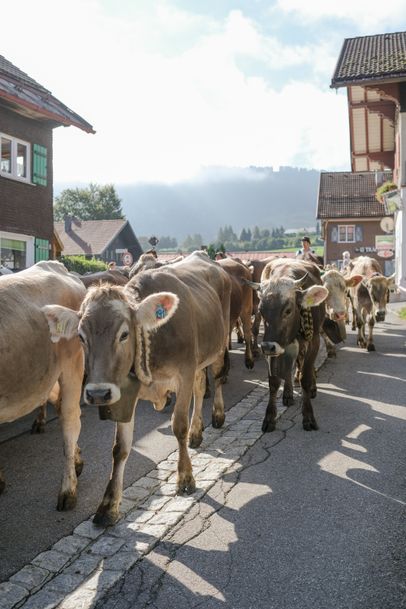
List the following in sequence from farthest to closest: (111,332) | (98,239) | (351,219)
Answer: (98,239), (351,219), (111,332)

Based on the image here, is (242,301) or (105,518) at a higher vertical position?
(242,301)

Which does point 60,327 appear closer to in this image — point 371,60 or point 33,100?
point 33,100

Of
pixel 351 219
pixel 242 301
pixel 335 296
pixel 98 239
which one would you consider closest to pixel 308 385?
pixel 335 296

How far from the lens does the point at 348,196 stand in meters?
51.9

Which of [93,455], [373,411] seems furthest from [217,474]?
[373,411]

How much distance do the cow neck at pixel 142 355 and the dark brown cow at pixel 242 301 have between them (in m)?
5.50

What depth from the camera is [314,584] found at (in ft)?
11.3

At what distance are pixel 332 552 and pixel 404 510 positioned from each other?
2.98 feet

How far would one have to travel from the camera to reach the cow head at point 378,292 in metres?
12.7

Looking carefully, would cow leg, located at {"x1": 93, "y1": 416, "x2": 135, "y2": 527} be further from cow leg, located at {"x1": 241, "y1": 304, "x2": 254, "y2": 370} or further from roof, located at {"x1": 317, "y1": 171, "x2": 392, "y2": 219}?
roof, located at {"x1": 317, "y1": 171, "x2": 392, "y2": 219}

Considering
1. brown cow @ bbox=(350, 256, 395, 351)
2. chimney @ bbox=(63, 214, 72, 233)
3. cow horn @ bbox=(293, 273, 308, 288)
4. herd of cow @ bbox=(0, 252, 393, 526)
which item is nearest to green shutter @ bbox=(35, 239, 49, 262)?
brown cow @ bbox=(350, 256, 395, 351)

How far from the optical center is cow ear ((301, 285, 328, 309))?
6344 millimetres

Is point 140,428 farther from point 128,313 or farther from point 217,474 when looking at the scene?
point 128,313

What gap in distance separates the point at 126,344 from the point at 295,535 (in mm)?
1756
